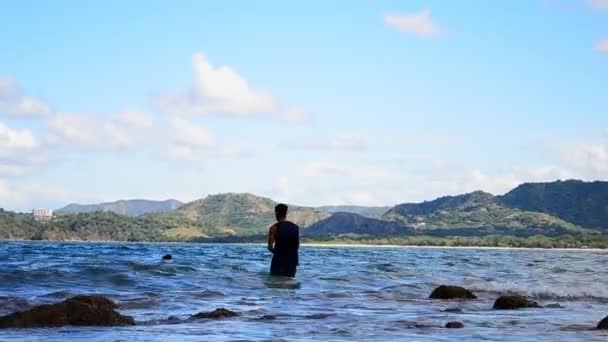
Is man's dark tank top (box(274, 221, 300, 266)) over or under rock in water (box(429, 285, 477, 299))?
over

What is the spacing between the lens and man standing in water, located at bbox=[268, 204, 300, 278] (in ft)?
69.5

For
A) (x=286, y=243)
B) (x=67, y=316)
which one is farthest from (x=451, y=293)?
(x=67, y=316)

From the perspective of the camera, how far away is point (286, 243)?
2155 centimetres

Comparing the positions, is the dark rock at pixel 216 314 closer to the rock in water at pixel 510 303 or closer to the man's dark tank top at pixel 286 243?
the rock in water at pixel 510 303

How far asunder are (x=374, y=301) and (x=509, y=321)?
607cm

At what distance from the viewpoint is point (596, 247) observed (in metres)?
187

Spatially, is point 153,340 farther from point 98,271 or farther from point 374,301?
point 98,271

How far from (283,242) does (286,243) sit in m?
0.08

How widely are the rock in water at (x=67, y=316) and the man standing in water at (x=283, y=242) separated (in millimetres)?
7802

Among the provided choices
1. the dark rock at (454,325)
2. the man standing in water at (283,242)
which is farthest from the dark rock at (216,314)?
the man standing in water at (283,242)

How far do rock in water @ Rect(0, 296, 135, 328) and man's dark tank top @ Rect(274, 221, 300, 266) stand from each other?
818 cm

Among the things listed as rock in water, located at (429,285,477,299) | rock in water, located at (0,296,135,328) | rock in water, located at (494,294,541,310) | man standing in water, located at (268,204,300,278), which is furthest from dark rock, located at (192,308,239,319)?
rock in water, located at (429,285,477,299)

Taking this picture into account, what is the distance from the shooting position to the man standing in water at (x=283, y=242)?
21.2 m

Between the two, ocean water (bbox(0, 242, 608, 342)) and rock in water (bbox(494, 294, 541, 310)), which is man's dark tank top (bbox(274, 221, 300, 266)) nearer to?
ocean water (bbox(0, 242, 608, 342))
